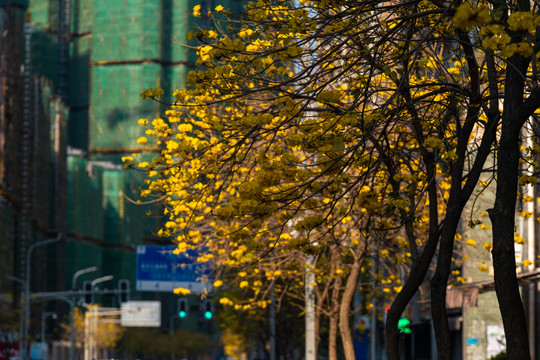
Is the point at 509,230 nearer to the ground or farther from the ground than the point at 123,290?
nearer to the ground

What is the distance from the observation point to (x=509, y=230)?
Result: 1039 cm

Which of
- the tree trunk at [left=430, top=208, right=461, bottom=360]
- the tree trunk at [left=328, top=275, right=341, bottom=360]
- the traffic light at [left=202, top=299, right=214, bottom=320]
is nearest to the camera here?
the tree trunk at [left=430, top=208, right=461, bottom=360]

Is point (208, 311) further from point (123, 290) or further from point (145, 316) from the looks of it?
point (145, 316)

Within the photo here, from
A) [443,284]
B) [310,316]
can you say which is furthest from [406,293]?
[310,316]

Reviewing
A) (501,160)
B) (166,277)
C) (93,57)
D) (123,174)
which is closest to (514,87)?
(501,160)

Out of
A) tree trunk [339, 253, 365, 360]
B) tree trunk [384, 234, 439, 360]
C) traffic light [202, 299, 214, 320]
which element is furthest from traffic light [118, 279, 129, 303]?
tree trunk [384, 234, 439, 360]

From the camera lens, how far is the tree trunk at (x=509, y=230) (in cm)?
1022

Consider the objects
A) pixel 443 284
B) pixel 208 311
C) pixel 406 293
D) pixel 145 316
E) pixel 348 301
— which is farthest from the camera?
pixel 145 316

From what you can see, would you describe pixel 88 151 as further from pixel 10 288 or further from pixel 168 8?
pixel 10 288

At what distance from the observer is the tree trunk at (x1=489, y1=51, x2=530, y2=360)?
33.5 feet

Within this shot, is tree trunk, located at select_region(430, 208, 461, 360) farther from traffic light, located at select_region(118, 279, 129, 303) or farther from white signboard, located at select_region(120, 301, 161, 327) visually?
white signboard, located at select_region(120, 301, 161, 327)

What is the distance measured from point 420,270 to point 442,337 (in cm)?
156

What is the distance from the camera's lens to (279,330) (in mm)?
51094

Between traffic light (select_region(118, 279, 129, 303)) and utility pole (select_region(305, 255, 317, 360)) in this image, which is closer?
utility pole (select_region(305, 255, 317, 360))
